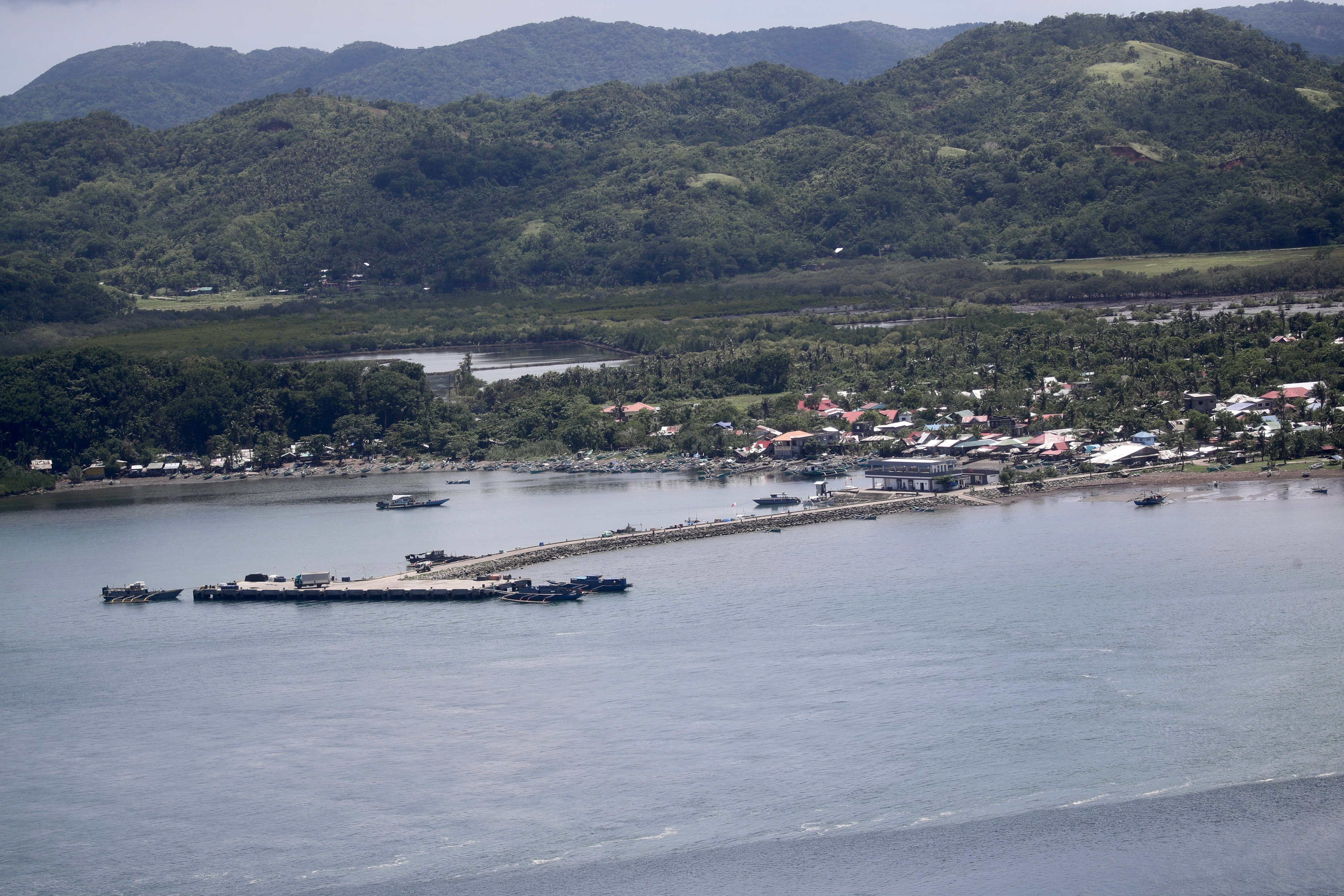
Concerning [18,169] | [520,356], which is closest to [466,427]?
[520,356]

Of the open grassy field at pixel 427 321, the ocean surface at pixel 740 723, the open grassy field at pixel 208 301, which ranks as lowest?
the ocean surface at pixel 740 723

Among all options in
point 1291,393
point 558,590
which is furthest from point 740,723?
point 1291,393

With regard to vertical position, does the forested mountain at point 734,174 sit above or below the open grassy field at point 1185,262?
above

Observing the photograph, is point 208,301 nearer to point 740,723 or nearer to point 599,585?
point 599,585

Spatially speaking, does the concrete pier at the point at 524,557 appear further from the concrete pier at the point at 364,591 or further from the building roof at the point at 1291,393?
the building roof at the point at 1291,393

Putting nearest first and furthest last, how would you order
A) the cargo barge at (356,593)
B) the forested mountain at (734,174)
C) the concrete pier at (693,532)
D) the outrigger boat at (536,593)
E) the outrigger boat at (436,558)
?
the outrigger boat at (536,593) < the cargo barge at (356,593) < the concrete pier at (693,532) < the outrigger boat at (436,558) < the forested mountain at (734,174)

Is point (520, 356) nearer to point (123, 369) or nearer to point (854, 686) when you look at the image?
point (123, 369)

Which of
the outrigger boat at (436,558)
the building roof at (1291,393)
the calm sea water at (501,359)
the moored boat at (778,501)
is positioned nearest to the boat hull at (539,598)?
the outrigger boat at (436,558)

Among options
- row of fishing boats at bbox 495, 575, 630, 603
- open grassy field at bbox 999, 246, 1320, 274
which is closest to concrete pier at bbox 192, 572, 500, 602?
row of fishing boats at bbox 495, 575, 630, 603
